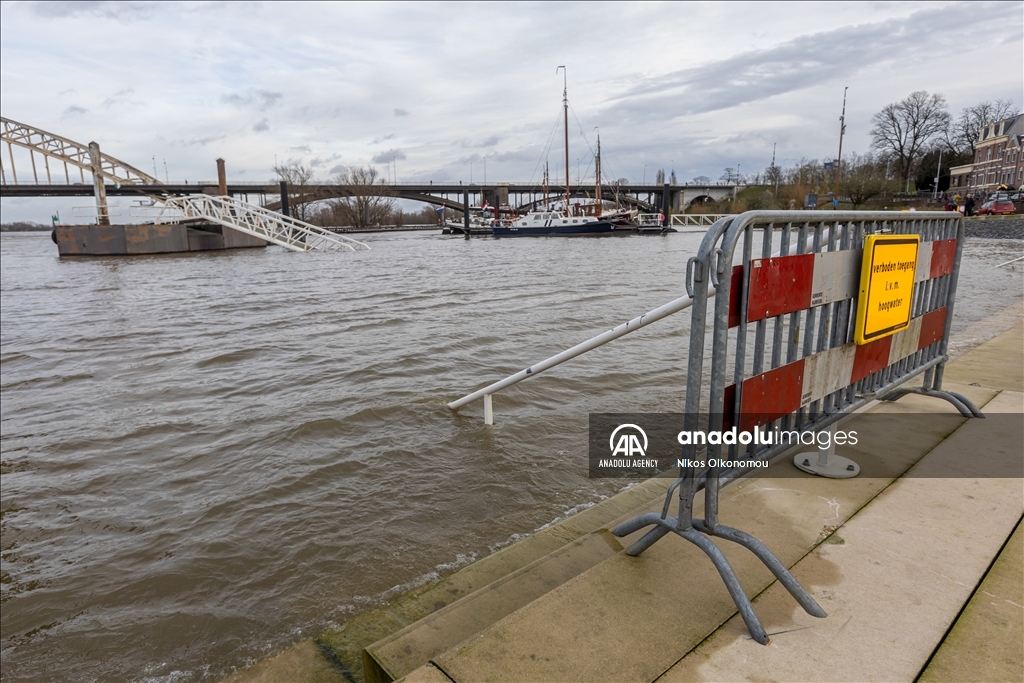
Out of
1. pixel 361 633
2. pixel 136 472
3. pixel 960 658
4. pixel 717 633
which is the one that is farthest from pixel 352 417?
pixel 960 658

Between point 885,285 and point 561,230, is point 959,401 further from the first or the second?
point 561,230

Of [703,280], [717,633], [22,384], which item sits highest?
[703,280]

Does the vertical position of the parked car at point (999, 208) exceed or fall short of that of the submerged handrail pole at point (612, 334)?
it exceeds it

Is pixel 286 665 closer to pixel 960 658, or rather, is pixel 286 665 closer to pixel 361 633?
pixel 361 633

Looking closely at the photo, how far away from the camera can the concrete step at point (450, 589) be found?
266cm

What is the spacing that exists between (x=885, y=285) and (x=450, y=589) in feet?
9.11

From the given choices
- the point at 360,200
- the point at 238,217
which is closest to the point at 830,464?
the point at 238,217

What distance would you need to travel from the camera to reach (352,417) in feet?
21.6

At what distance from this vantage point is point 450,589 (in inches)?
122

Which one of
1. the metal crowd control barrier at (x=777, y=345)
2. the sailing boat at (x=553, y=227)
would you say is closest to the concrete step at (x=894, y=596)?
the metal crowd control barrier at (x=777, y=345)

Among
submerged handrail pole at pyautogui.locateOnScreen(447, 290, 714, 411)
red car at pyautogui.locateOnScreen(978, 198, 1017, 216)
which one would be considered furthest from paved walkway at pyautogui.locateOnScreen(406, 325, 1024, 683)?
red car at pyautogui.locateOnScreen(978, 198, 1017, 216)

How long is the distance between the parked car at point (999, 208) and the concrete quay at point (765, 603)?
48279 mm

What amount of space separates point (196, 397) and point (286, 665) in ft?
19.6

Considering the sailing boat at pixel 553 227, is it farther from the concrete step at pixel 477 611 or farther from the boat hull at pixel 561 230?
the concrete step at pixel 477 611
